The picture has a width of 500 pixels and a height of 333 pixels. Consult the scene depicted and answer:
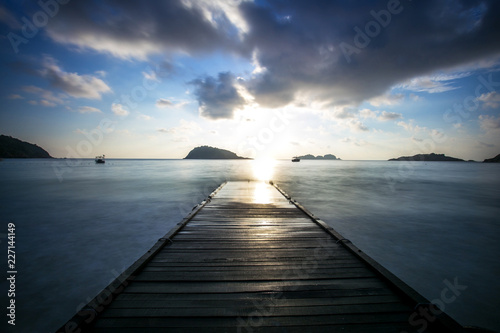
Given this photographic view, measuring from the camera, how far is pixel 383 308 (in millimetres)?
3088

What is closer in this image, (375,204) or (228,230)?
(228,230)

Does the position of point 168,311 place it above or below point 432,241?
above

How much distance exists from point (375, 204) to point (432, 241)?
845 cm

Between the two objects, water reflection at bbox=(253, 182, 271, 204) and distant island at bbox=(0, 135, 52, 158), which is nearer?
water reflection at bbox=(253, 182, 271, 204)

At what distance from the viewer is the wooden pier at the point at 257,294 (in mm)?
2789

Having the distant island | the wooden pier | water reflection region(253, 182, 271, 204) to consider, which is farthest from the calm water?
the distant island

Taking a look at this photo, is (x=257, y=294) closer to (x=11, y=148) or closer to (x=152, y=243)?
(x=152, y=243)

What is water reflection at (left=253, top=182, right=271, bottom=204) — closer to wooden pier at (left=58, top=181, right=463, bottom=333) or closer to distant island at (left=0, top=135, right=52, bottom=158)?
wooden pier at (left=58, top=181, right=463, bottom=333)

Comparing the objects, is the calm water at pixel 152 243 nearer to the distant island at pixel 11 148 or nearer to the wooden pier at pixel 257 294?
the wooden pier at pixel 257 294

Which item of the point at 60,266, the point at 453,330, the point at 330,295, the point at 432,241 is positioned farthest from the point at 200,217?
→ the point at 432,241

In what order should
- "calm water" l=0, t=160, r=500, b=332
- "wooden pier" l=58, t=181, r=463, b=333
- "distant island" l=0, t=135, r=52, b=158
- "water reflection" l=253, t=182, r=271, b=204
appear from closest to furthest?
"wooden pier" l=58, t=181, r=463, b=333 < "calm water" l=0, t=160, r=500, b=332 < "water reflection" l=253, t=182, r=271, b=204 < "distant island" l=0, t=135, r=52, b=158

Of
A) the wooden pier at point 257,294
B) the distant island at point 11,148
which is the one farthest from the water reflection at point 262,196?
the distant island at point 11,148

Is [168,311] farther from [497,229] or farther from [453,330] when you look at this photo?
[497,229]

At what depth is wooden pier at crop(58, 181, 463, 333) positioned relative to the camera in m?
2.79
